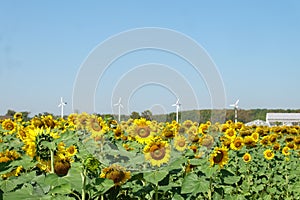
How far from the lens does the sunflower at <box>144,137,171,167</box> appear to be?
94.7 inches

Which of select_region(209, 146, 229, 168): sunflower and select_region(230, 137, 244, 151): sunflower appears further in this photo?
select_region(230, 137, 244, 151): sunflower

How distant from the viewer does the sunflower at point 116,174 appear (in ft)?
6.92

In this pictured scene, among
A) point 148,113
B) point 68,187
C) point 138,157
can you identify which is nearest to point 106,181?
point 68,187

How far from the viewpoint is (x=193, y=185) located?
2.17 meters

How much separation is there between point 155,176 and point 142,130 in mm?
1023

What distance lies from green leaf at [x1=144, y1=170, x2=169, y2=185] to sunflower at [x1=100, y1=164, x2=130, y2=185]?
0.34ft

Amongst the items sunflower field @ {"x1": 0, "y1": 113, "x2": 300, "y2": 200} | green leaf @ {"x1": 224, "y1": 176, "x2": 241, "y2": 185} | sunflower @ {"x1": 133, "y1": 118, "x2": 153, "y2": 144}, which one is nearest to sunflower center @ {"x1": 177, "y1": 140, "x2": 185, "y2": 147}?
sunflower field @ {"x1": 0, "y1": 113, "x2": 300, "y2": 200}

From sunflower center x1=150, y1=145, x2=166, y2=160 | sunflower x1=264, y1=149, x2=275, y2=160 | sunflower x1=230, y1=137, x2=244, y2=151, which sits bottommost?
sunflower x1=264, y1=149, x2=275, y2=160

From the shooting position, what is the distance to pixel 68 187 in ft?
5.70

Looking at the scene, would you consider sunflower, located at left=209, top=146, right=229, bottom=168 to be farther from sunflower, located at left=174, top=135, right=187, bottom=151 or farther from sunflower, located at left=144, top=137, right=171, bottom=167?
sunflower, located at left=174, top=135, right=187, bottom=151

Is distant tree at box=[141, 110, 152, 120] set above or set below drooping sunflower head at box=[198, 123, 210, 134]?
above

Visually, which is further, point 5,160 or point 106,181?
point 5,160

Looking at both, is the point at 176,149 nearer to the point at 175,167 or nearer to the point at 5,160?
the point at 175,167

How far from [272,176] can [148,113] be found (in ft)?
9.08
